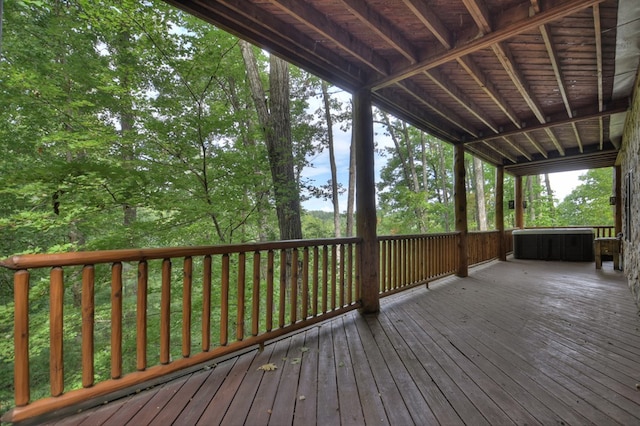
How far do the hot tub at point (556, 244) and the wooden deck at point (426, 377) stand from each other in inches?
206

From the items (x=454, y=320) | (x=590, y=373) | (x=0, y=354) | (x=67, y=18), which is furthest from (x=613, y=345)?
(x=67, y=18)

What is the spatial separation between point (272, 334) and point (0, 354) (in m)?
4.36

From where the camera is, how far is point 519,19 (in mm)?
2332

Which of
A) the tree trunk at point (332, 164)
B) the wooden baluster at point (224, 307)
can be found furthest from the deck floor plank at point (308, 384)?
the tree trunk at point (332, 164)

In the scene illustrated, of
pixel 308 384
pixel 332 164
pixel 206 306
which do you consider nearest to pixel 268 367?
pixel 308 384

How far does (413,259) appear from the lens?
4.40m

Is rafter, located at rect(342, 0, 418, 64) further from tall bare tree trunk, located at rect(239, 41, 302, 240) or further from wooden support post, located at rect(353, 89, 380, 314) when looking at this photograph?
tall bare tree trunk, located at rect(239, 41, 302, 240)

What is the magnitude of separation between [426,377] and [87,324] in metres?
2.15

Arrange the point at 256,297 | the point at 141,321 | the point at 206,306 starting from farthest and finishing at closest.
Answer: the point at 256,297 → the point at 206,306 → the point at 141,321

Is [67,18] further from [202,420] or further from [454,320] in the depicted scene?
[454,320]

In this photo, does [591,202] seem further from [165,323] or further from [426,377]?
[165,323]

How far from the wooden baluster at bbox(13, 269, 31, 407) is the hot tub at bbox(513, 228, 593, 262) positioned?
10148 mm

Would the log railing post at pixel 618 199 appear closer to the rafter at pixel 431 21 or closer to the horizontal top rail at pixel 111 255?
the rafter at pixel 431 21

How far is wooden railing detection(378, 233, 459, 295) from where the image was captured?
3902mm
